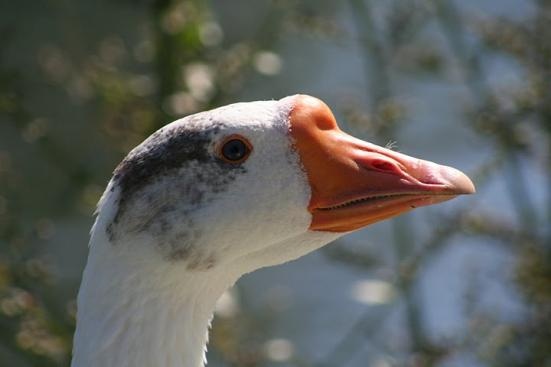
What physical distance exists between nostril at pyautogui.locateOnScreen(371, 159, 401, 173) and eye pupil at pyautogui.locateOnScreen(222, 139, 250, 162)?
203 mm

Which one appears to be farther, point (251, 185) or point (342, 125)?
point (342, 125)

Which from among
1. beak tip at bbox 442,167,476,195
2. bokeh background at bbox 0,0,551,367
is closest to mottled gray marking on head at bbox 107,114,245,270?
beak tip at bbox 442,167,476,195

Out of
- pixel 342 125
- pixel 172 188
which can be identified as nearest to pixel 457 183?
pixel 172 188

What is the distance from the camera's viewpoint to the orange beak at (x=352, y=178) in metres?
1.82

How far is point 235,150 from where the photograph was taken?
5.89ft

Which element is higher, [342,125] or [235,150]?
[342,125]

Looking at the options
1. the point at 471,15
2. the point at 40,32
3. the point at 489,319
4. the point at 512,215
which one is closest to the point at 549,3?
the point at 471,15

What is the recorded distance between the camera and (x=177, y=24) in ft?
10.3

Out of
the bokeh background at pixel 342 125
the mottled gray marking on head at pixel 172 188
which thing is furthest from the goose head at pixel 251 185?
the bokeh background at pixel 342 125

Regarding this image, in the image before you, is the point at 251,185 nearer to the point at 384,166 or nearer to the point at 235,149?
the point at 235,149

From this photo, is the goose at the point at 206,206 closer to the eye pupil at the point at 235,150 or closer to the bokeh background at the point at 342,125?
the eye pupil at the point at 235,150

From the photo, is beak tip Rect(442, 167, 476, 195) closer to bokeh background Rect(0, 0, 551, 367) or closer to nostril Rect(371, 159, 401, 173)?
nostril Rect(371, 159, 401, 173)

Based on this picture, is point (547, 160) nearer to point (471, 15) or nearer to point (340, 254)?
point (471, 15)

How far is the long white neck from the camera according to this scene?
1.80 m
